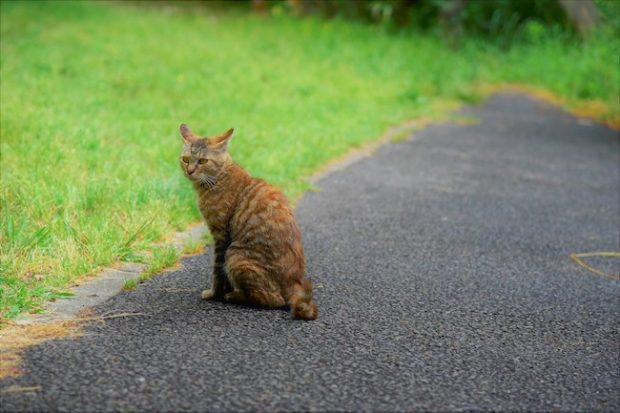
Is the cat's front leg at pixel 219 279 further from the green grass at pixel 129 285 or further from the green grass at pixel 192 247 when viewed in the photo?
the green grass at pixel 192 247

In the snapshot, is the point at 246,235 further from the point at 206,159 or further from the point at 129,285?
the point at 129,285

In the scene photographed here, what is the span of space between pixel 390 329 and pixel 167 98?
888 cm

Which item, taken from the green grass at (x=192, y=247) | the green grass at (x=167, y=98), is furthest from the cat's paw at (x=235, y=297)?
the green grass at (x=192, y=247)

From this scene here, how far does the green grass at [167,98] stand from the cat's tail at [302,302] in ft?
4.65

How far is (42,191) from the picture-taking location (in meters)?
6.92

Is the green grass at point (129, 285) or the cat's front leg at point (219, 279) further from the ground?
the cat's front leg at point (219, 279)

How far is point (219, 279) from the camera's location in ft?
17.1

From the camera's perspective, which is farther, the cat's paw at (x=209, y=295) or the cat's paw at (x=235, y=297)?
the cat's paw at (x=209, y=295)

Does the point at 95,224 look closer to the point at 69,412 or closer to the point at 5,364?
the point at 5,364

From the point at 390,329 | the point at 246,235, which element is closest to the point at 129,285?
the point at 246,235

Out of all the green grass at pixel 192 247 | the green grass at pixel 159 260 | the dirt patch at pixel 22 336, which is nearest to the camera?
the dirt patch at pixel 22 336

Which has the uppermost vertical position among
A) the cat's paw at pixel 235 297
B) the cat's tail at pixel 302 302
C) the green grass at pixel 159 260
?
the cat's tail at pixel 302 302

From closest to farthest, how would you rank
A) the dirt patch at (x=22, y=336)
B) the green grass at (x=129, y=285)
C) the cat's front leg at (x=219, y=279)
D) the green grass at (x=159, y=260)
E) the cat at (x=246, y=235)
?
the dirt patch at (x=22, y=336)
the cat at (x=246, y=235)
the cat's front leg at (x=219, y=279)
the green grass at (x=129, y=285)
the green grass at (x=159, y=260)

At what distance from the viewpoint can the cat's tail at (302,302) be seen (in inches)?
195
